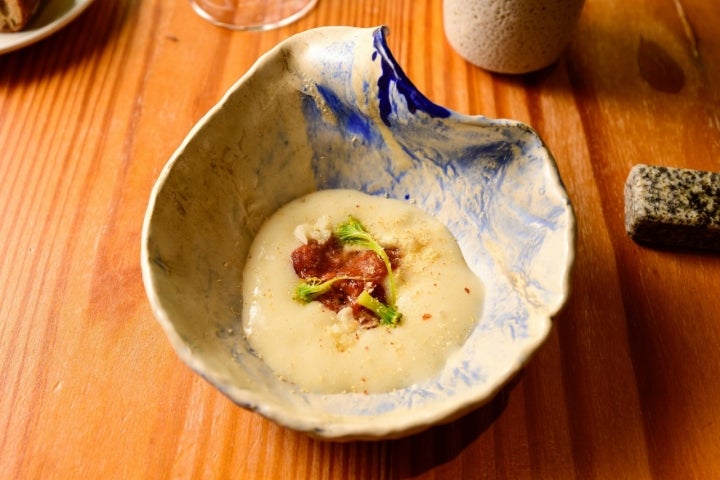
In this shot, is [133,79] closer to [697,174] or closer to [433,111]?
[433,111]

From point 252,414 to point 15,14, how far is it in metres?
1.01

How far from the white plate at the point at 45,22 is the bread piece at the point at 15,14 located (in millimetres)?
14

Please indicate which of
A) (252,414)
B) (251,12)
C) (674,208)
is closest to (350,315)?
(252,414)

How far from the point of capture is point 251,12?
59.2 inches

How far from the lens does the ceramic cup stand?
121cm

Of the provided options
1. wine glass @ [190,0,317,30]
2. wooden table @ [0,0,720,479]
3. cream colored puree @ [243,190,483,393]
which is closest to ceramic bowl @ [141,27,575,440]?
cream colored puree @ [243,190,483,393]

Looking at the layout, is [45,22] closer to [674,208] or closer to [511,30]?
[511,30]

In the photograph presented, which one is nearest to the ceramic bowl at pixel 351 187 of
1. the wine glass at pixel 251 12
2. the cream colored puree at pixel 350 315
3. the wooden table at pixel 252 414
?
the cream colored puree at pixel 350 315

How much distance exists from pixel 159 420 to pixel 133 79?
776 millimetres

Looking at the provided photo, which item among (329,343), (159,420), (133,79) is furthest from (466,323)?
(133,79)

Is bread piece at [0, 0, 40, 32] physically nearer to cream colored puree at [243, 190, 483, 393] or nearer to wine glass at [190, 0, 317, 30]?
wine glass at [190, 0, 317, 30]

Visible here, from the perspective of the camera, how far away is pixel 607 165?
48.6 inches

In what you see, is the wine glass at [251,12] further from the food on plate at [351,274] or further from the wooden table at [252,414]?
the food on plate at [351,274]

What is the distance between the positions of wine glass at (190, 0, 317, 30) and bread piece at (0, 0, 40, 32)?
0.36 metres
